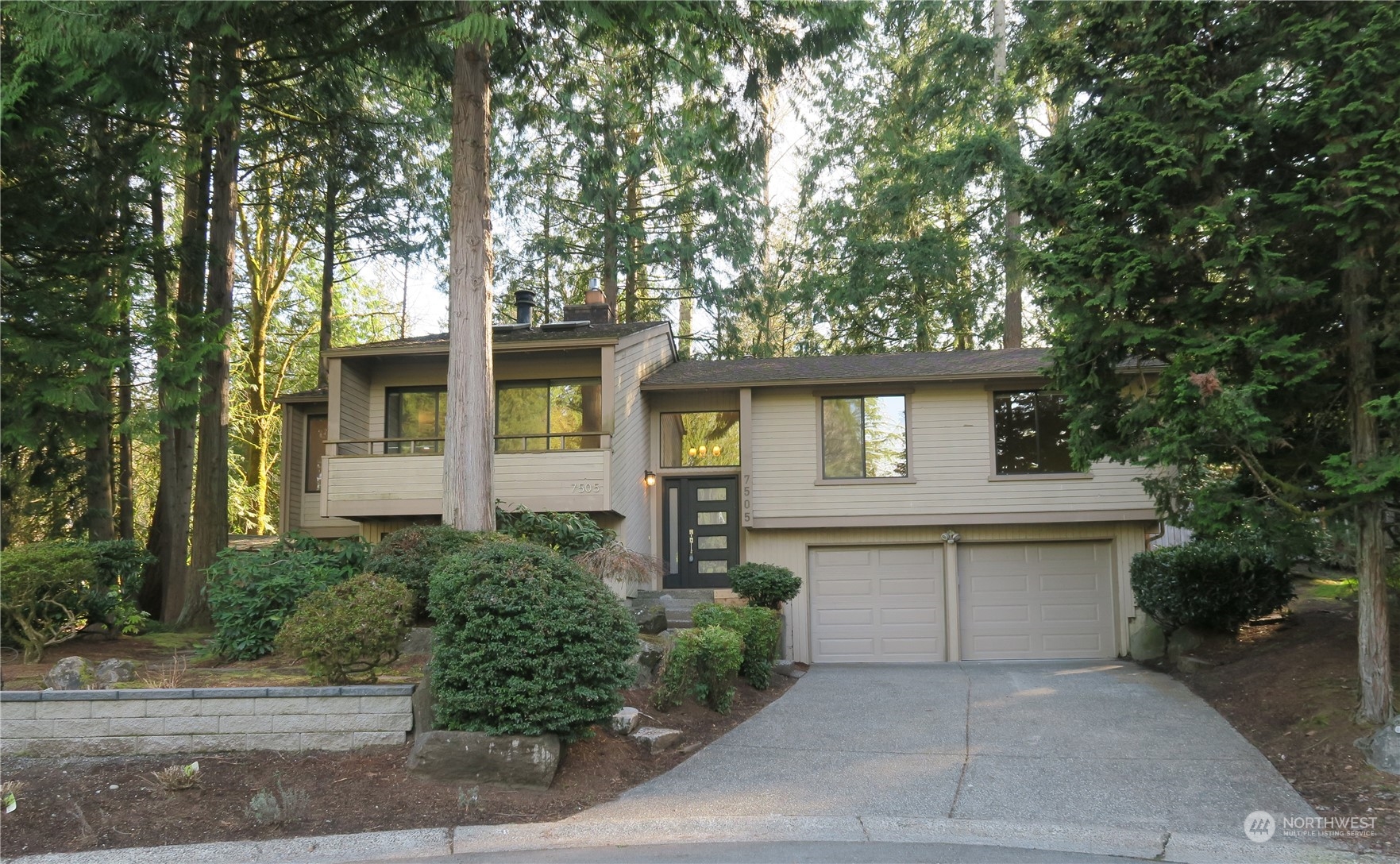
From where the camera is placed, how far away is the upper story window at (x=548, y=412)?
54.7 ft

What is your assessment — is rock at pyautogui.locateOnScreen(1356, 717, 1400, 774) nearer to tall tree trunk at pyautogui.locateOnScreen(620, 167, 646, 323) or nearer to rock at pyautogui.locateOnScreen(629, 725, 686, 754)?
rock at pyautogui.locateOnScreen(629, 725, 686, 754)

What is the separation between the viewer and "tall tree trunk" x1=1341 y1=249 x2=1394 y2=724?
8203mm

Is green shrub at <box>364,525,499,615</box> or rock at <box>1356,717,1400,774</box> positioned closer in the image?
rock at <box>1356,717,1400,774</box>

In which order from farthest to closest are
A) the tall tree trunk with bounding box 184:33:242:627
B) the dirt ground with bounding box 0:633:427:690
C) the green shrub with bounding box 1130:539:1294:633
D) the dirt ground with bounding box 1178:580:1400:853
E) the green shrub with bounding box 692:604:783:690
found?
the green shrub with bounding box 1130:539:1294:633 → the tall tree trunk with bounding box 184:33:242:627 → the green shrub with bounding box 692:604:783:690 → the dirt ground with bounding box 0:633:427:690 → the dirt ground with bounding box 1178:580:1400:853

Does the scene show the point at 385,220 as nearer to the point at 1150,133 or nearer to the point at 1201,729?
the point at 1150,133

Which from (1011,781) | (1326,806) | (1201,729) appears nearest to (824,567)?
(1201,729)

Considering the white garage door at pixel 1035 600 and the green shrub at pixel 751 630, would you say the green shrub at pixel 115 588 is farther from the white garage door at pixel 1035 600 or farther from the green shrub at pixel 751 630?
the white garage door at pixel 1035 600

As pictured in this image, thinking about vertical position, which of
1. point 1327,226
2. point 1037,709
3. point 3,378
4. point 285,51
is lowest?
point 1037,709

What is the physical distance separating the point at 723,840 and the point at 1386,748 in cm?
523

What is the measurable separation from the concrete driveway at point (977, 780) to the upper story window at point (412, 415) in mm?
8599

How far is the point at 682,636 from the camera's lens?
1007cm

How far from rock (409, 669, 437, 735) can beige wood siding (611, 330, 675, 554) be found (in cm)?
726

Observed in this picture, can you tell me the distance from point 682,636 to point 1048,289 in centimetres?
490

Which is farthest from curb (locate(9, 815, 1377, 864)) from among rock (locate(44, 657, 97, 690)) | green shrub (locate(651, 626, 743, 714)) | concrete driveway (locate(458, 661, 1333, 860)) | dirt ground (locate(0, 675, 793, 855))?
green shrub (locate(651, 626, 743, 714))
